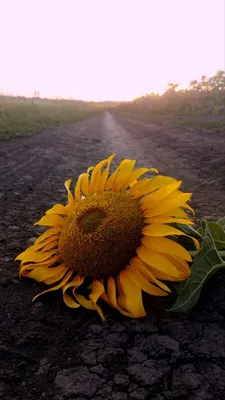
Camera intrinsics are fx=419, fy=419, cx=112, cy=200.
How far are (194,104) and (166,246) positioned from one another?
19160 mm

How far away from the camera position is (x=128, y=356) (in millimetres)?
1591

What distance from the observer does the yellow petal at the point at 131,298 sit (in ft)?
5.55

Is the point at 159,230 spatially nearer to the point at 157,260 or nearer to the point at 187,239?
the point at 157,260

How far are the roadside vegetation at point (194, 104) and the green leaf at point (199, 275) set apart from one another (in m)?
10.5

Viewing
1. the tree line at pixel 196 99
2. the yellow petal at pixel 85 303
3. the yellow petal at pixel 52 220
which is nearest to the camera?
the yellow petal at pixel 85 303

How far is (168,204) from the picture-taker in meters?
1.85

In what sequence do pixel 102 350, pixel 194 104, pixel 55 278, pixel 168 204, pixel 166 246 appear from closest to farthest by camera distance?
pixel 102 350, pixel 166 246, pixel 168 204, pixel 55 278, pixel 194 104

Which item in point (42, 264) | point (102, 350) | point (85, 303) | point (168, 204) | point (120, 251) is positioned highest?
point (168, 204)

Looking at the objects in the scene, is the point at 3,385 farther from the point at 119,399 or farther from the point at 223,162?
the point at 223,162

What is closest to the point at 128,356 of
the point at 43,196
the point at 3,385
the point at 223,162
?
the point at 3,385

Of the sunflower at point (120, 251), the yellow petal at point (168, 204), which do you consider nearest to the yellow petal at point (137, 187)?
the sunflower at point (120, 251)

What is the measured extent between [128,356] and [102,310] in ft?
0.99

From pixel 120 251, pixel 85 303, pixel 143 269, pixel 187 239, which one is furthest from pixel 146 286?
pixel 187 239

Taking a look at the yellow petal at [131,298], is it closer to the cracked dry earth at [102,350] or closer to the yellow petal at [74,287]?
the cracked dry earth at [102,350]
